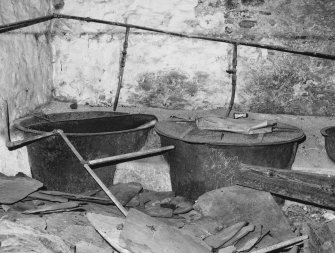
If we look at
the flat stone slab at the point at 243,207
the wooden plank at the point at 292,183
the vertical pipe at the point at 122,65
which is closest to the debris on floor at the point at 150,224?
the flat stone slab at the point at 243,207

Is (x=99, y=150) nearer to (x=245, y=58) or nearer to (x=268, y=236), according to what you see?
(x=268, y=236)

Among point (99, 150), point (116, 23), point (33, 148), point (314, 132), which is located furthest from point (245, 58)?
point (33, 148)

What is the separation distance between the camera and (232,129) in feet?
12.8

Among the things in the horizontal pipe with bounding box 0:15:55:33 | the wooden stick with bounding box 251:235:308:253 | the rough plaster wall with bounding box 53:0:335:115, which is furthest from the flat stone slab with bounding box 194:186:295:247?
the horizontal pipe with bounding box 0:15:55:33

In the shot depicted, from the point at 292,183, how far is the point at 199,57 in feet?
6.73

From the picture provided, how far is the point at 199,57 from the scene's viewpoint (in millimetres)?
5062

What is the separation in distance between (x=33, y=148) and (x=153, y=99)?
166 cm

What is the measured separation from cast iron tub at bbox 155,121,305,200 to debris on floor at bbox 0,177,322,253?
142 millimetres

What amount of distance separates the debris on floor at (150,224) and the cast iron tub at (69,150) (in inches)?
7.5

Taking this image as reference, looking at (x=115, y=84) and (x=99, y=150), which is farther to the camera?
(x=115, y=84)

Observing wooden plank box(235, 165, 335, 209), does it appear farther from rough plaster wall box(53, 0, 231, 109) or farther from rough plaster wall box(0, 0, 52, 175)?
rough plaster wall box(0, 0, 52, 175)

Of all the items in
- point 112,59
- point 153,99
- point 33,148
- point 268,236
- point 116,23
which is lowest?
point 268,236

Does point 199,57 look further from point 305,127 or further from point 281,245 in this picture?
point 281,245

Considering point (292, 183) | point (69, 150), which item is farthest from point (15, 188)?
point (292, 183)
